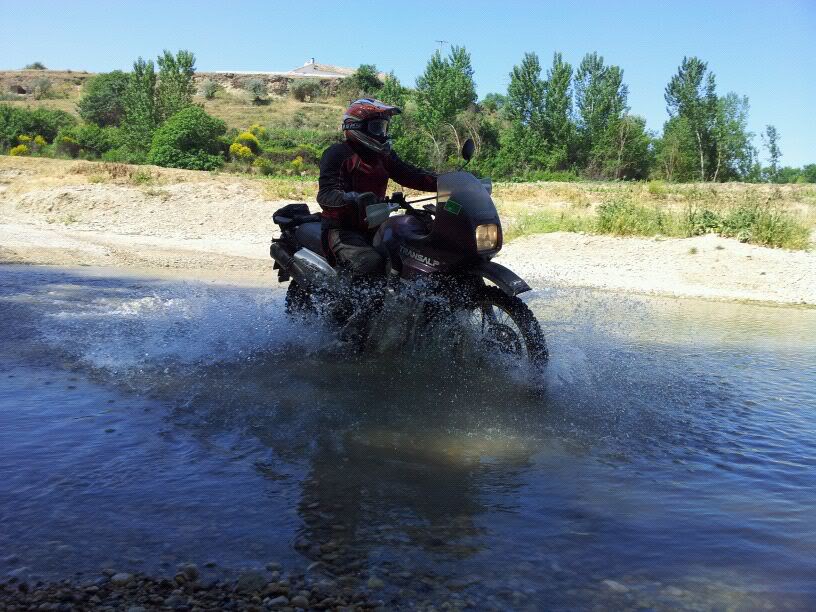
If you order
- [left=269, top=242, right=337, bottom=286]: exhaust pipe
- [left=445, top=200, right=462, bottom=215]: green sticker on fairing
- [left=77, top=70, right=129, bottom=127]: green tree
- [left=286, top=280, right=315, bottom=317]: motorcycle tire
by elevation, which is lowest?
[left=286, top=280, right=315, bottom=317]: motorcycle tire

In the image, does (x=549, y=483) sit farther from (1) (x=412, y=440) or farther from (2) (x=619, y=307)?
(2) (x=619, y=307)

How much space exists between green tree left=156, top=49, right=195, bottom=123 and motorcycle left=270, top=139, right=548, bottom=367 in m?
39.4

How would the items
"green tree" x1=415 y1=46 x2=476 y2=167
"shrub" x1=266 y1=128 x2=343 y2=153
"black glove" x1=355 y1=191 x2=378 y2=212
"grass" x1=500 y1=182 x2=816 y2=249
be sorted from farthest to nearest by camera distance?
"green tree" x1=415 y1=46 x2=476 y2=167 → "shrub" x1=266 y1=128 x2=343 y2=153 → "grass" x1=500 y1=182 x2=816 y2=249 → "black glove" x1=355 y1=191 x2=378 y2=212

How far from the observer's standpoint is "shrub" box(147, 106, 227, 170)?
32.0 metres

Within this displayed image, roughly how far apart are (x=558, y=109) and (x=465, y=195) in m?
56.7

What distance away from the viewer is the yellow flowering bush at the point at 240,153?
37.1 metres

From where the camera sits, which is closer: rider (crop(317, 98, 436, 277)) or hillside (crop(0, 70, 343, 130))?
rider (crop(317, 98, 436, 277))

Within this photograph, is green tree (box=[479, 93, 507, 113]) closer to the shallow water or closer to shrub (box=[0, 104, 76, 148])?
shrub (box=[0, 104, 76, 148])

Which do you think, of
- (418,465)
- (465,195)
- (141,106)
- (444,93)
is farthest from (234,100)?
(418,465)

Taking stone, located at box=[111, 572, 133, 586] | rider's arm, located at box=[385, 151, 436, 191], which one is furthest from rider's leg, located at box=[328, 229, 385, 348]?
stone, located at box=[111, 572, 133, 586]

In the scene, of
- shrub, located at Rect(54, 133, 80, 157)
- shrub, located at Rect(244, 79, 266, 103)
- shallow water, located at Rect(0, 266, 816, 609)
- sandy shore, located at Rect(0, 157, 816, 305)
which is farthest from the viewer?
shrub, located at Rect(244, 79, 266, 103)

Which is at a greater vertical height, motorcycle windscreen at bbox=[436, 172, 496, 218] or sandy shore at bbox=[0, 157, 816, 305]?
motorcycle windscreen at bbox=[436, 172, 496, 218]

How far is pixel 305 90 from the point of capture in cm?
9300

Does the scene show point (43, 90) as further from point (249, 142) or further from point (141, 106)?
point (249, 142)
